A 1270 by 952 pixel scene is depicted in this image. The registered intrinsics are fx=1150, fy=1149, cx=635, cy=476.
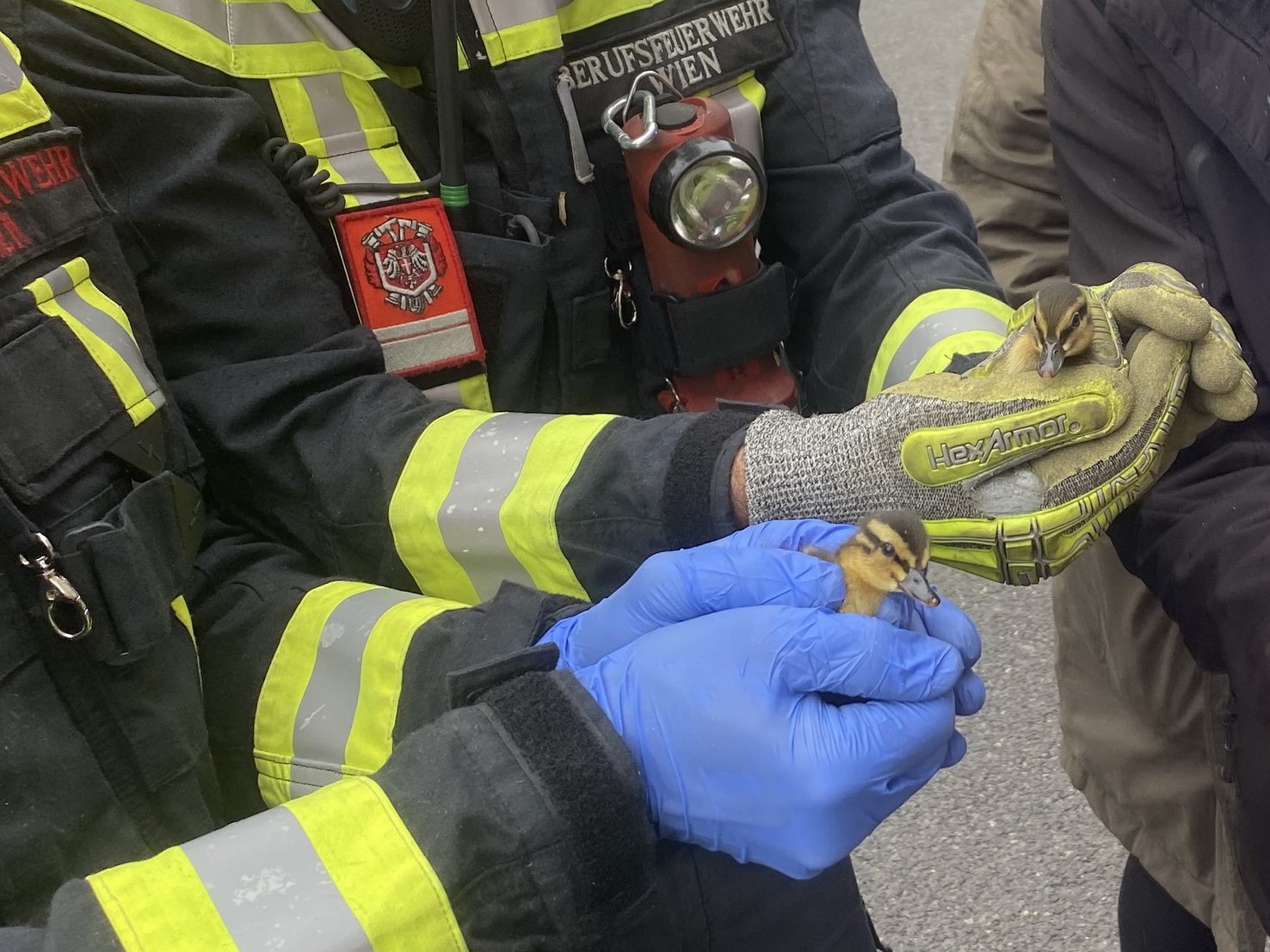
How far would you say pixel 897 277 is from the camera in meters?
1.06

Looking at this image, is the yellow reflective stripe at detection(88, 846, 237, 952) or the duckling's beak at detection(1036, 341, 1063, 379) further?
the duckling's beak at detection(1036, 341, 1063, 379)

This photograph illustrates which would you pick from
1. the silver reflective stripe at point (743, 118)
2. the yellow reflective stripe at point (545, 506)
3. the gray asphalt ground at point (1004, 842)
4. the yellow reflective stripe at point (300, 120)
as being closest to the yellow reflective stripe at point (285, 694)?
the yellow reflective stripe at point (545, 506)

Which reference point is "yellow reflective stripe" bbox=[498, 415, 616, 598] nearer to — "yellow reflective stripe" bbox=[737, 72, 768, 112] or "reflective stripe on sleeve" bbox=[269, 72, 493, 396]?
"reflective stripe on sleeve" bbox=[269, 72, 493, 396]

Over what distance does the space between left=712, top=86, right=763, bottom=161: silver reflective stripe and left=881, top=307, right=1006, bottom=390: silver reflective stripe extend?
231 mm

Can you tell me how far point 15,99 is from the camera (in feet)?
2.43

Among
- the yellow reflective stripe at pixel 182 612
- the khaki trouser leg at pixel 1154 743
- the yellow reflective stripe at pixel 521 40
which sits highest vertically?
the yellow reflective stripe at pixel 521 40

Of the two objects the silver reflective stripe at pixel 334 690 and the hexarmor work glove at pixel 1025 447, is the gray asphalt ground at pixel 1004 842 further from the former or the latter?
the silver reflective stripe at pixel 334 690

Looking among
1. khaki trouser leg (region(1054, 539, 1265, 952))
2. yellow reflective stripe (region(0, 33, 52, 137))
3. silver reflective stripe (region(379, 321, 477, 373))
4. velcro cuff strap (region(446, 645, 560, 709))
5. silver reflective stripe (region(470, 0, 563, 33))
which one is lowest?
khaki trouser leg (region(1054, 539, 1265, 952))

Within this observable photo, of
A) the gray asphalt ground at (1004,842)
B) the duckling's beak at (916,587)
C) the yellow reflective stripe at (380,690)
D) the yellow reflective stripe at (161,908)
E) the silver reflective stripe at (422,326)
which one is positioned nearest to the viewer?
the yellow reflective stripe at (161,908)

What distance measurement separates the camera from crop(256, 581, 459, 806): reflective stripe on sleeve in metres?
0.80

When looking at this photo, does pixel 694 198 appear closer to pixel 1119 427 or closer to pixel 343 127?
pixel 343 127

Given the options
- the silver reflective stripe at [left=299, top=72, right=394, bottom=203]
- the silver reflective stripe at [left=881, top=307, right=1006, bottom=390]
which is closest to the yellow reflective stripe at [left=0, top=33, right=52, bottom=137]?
the silver reflective stripe at [left=299, top=72, right=394, bottom=203]

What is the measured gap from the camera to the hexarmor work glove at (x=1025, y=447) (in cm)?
80

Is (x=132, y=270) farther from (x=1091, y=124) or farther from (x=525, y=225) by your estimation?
(x=1091, y=124)
